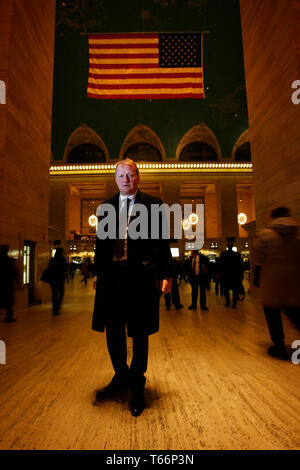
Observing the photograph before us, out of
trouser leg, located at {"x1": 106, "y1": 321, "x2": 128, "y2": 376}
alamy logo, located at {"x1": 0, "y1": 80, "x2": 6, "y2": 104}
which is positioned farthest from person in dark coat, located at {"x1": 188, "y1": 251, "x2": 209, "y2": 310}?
alamy logo, located at {"x1": 0, "y1": 80, "x2": 6, "y2": 104}

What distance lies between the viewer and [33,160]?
8438 millimetres

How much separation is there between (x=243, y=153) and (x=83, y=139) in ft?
64.6

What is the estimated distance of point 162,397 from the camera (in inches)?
88.1

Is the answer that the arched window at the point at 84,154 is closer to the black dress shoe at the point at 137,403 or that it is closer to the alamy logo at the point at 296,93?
the alamy logo at the point at 296,93

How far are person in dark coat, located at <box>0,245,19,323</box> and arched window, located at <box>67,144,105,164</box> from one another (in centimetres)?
2828

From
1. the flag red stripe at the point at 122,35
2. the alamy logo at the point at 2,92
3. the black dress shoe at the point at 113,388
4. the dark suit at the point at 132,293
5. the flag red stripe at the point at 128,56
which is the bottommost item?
the black dress shoe at the point at 113,388

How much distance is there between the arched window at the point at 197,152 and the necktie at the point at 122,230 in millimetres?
31163

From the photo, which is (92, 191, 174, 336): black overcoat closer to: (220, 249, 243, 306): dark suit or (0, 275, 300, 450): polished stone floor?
(0, 275, 300, 450): polished stone floor

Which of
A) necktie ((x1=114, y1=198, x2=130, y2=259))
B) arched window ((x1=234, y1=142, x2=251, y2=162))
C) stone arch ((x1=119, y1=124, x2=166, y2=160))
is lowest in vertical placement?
necktie ((x1=114, y1=198, x2=130, y2=259))

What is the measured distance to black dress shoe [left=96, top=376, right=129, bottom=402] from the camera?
7.08 feet

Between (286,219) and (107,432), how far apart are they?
2.95 meters

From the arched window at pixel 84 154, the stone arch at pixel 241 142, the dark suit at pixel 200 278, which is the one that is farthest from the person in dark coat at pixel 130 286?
the arched window at pixel 84 154

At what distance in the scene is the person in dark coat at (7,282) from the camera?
435cm
